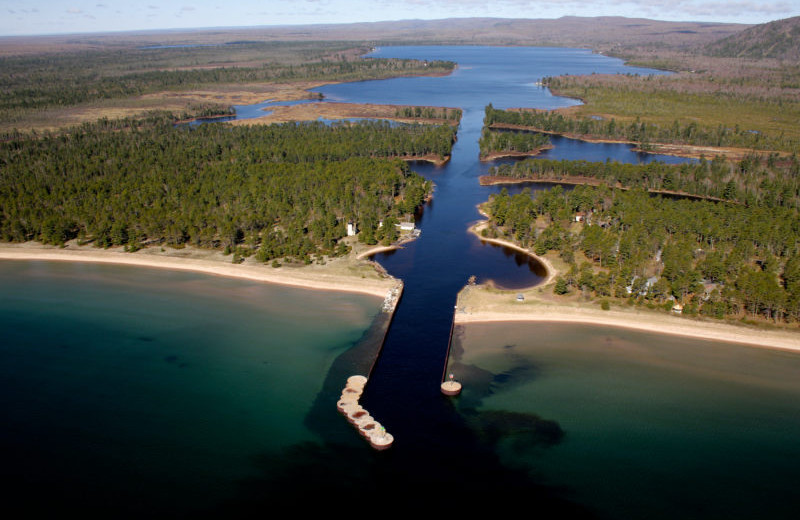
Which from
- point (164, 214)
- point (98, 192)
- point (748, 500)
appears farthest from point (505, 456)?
point (98, 192)

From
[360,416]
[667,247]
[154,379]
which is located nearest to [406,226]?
[667,247]

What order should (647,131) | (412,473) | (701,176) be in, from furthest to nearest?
(647,131), (701,176), (412,473)

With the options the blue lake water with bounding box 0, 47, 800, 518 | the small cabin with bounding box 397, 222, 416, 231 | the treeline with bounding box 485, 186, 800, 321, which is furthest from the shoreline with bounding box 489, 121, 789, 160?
the blue lake water with bounding box 0, 47, 800, 518

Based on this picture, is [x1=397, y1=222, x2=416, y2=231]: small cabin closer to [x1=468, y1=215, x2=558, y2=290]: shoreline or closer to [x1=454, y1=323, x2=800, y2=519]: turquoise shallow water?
[x1=468, y1=215, x2=558, y2=290]: shoreline

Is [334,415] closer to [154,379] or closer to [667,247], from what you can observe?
[154,379]

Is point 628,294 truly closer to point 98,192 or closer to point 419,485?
point 419,485

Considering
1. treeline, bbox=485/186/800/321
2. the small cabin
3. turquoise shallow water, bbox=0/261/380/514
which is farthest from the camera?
the small cabin
